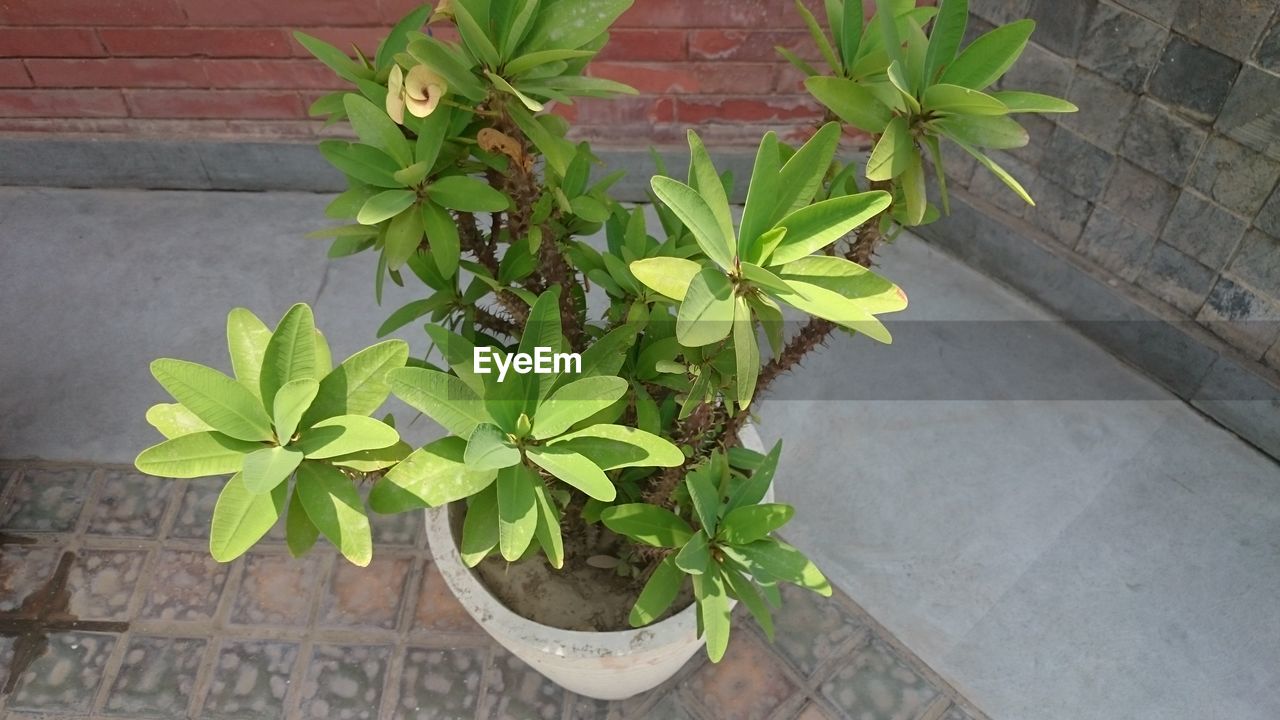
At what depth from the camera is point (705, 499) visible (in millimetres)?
1291

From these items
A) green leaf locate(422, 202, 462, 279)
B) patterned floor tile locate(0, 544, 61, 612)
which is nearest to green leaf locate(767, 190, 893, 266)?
green leaf locate(422, 202, 462, 279)

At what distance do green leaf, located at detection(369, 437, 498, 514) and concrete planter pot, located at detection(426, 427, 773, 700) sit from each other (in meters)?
0.47

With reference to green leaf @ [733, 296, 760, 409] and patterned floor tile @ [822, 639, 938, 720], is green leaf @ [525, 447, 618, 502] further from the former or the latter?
patterned floor tile @ [822, 639, 938, 720]

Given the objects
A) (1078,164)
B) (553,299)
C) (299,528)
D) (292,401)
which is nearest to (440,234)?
(553,299)

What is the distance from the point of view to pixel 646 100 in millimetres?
2693

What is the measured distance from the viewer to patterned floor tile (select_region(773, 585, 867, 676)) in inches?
79.8

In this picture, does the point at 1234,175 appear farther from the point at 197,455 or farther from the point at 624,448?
the point at 197,455

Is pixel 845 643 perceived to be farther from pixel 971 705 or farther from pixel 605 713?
pixel 605 713

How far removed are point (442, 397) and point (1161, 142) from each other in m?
1.91

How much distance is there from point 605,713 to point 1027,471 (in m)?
1.23

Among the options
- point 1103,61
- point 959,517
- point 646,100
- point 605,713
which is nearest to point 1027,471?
point 959,517

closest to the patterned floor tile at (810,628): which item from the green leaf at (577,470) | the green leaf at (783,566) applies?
the green leaf at (783,566)

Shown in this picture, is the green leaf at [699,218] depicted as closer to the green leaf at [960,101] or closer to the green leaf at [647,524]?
the green leaf at [960,101]

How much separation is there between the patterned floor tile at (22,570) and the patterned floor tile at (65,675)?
0.51 ft
